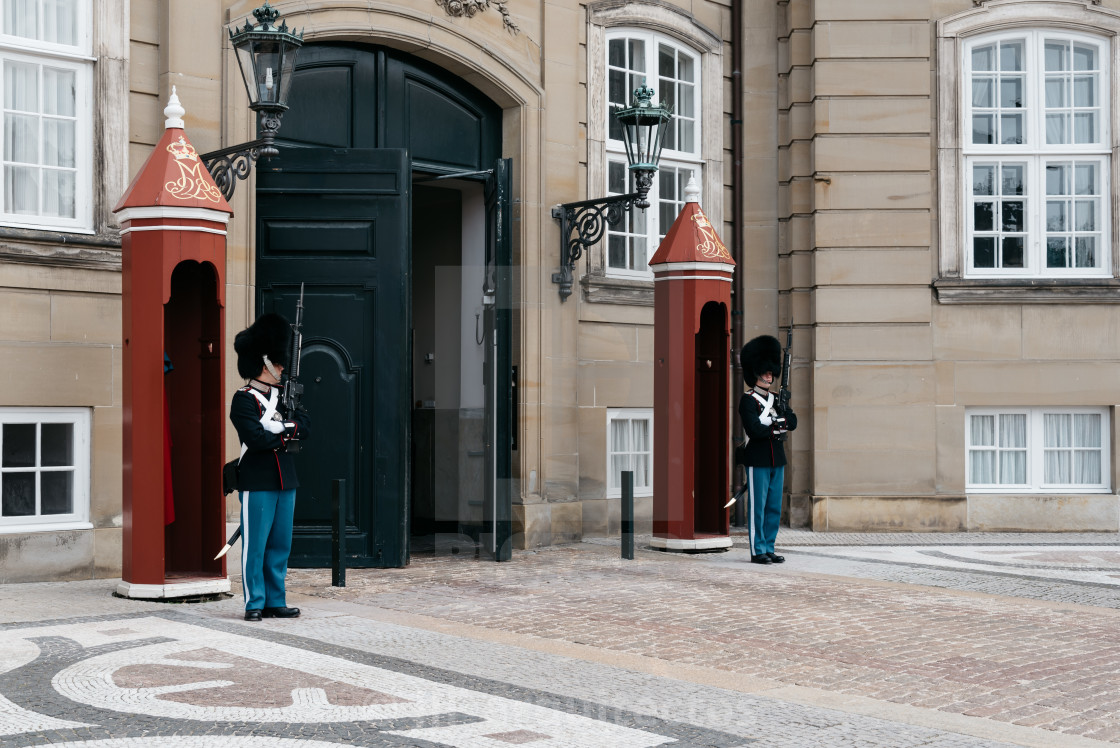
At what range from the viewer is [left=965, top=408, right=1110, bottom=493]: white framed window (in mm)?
13008

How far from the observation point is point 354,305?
9.89m

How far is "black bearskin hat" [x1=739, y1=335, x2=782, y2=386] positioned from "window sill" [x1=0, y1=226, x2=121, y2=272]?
4.85 meters

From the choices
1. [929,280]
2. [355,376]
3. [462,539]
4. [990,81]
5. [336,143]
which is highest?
[990,81]

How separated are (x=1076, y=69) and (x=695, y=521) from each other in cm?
598

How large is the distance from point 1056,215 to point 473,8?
6066 millimetres

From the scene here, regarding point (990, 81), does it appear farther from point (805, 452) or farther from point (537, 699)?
point (537, 699)

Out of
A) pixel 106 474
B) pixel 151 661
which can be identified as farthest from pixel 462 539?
pixel 151 661

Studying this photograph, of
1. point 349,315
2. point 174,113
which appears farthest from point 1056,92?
point 174,113

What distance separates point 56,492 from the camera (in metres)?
9.05

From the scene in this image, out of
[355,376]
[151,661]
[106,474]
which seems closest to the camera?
[151,661]

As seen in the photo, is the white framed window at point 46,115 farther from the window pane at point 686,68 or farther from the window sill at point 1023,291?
the window sill at point 1023,291

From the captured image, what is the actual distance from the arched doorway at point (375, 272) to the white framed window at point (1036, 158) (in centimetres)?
480

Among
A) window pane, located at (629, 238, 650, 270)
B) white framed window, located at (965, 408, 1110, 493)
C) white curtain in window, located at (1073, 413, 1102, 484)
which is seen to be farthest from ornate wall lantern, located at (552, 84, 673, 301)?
white curtain in window, located at (1073, 413, 1102, 484)

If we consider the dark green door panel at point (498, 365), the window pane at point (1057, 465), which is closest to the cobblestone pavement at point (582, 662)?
the dark green door panel at point (498, 365)
